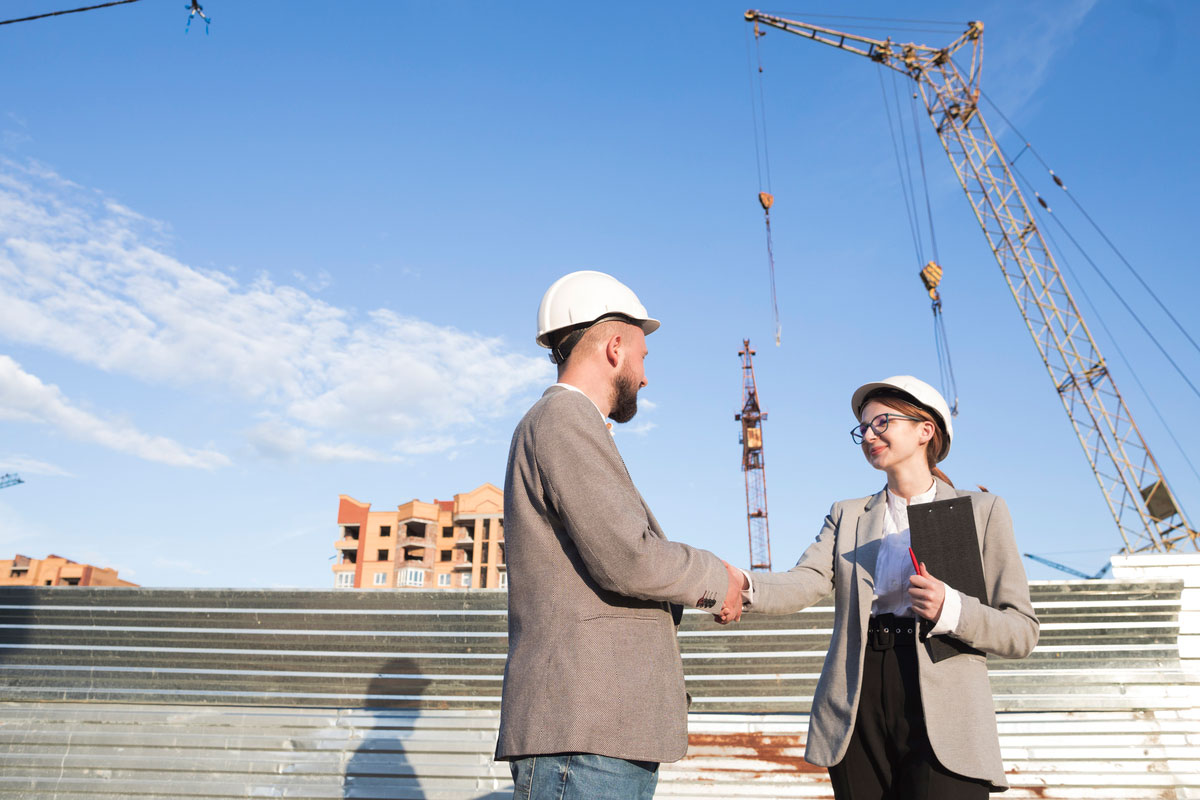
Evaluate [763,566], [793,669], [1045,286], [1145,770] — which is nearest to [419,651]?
[793,669]

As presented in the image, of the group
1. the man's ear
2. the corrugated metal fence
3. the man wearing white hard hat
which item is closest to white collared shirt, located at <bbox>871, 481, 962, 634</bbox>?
the man wearing white hard hat

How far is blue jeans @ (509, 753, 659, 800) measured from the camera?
86.1 inches

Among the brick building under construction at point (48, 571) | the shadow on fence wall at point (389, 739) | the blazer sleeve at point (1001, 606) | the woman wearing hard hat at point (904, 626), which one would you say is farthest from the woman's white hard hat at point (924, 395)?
the brick building under construction at point (48, 571)

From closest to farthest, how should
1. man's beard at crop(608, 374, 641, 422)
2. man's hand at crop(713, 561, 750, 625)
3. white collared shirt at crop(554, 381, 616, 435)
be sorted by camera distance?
white collared shirt at crop(554, 381, 616, 435), man's hand at crop(713, 561, 750, 625), man's beard at crop(608, 374, 641, 422)

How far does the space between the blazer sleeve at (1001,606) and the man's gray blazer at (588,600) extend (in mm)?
892

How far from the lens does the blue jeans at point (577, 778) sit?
2.19 metres

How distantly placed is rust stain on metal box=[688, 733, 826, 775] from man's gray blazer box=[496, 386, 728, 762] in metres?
3.55

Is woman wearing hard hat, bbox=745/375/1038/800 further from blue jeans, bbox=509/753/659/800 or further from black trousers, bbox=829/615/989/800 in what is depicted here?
blue jeans, bbox=509/753/659/800

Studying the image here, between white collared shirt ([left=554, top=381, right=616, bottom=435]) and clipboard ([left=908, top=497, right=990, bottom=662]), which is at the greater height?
white collared shirt ([left=554, top=381, right=616, bottom=435])

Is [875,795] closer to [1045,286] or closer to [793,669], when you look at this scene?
[793,669]

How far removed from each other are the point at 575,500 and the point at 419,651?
4.38 metres

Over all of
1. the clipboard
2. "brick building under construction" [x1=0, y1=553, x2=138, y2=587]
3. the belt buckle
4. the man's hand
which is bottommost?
the belt buckle

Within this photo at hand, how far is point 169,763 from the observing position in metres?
5.73

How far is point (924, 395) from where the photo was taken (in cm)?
324
